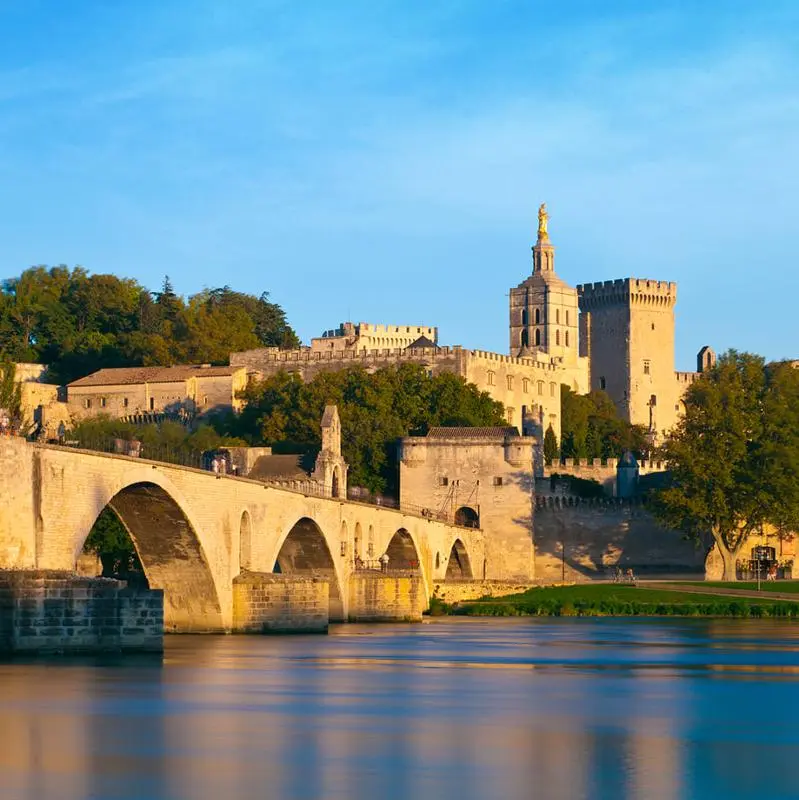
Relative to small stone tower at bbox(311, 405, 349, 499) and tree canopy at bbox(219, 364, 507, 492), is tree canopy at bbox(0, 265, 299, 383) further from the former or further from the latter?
small stone tower at bbox(311, 405, 349, 499)

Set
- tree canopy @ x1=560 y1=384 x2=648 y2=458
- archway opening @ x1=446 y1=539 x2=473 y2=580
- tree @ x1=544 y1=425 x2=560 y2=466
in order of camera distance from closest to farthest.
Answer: archway opening @ x1=446 y1=539 x2=473 y2=580
tree @ x1=544 y1=425 x2=560 y2=466
tree canopy @ x1=560 y1=384 x2=648 y2=458

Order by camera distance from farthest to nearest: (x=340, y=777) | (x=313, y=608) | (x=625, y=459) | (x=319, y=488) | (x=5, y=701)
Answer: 1. (x=625, y=459)
2. (x=319, y=488)
3. (x=313, y=608)
4. (x=5, y=701)
5. (x=340, y=777)

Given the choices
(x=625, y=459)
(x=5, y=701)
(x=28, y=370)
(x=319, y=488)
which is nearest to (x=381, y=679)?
(x=5, y=701)

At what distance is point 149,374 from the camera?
420 ft

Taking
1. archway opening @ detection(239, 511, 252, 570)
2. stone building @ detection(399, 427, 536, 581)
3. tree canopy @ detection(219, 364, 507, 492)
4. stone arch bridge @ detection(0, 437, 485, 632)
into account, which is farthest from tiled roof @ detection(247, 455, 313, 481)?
archway opening @ detection(239, 511, 252, 570)

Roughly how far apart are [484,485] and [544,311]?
5728cm

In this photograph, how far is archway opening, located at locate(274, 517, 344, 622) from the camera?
244 feet

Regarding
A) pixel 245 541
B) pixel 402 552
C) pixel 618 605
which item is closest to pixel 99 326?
pixel 402 552

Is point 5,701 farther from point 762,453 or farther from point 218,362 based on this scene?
point 218,362

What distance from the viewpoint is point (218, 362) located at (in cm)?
13575

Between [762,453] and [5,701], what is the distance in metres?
68.2

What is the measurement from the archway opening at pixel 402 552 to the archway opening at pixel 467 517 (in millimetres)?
15828

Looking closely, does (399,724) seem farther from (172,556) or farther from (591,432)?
(591,432)

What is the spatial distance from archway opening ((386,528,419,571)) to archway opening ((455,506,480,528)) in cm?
1583
